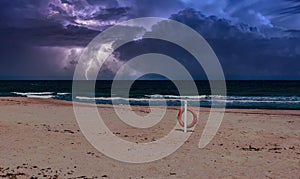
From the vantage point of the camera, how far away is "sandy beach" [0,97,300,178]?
7.90 metres

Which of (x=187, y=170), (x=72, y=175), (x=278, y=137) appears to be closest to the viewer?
(x=72, y=175)

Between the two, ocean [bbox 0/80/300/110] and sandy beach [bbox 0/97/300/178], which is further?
ocean [bbox 0/80/300/110]

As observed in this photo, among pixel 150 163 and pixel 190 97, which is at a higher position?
pixel 190 97

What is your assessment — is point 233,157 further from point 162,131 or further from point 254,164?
point 162,131

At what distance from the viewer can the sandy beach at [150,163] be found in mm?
7898

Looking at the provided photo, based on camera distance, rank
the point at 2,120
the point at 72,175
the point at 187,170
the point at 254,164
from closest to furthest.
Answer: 1. the point at 72,175
2. the point at 187,170
3. the point at 254,164
4. the point at 2,120

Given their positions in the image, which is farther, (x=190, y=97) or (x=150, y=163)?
(x=190, y=97)

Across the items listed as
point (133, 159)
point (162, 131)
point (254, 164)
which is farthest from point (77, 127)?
point (254, 164)

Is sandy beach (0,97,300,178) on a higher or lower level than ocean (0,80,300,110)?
lower

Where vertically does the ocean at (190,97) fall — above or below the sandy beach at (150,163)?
above

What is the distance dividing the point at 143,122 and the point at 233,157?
7782 millimetres

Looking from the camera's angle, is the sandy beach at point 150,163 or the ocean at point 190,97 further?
the ocean at point 190,97

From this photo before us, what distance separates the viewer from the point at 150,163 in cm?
890

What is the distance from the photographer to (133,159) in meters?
9.25
